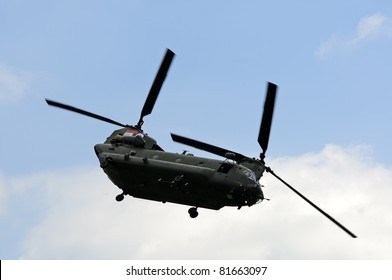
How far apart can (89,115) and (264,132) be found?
37.6 ft

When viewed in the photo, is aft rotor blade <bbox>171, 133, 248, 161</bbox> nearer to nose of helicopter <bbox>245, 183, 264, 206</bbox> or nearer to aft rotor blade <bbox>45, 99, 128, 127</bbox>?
nose of helicopter <bbox>245, 183, 264, 206</bbox>

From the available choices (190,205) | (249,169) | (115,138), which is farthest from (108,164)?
(249,169)

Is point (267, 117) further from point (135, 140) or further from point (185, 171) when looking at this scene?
point (135, 140)

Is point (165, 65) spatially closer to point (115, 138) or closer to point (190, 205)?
point (115, 138)

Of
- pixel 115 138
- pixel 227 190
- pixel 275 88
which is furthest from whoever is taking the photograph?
pixel 115 138

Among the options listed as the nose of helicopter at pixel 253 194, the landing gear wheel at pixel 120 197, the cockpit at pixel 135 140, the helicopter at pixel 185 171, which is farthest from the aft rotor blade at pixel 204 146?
the landing gear wheel at pixel 120 197

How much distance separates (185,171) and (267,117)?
6273 millimetres

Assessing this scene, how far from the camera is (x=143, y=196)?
45.1m

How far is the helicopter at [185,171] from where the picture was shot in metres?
41.6

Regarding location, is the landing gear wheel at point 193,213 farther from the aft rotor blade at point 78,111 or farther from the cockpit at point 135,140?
the aft rotor blade at point 78,111

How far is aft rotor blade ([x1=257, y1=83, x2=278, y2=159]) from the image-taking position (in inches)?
1738

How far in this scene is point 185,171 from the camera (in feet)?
139

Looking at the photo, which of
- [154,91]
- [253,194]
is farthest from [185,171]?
[154,91]

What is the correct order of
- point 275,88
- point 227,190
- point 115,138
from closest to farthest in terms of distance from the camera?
1. point 227,190
2. point 275,88
3. point 115,138
